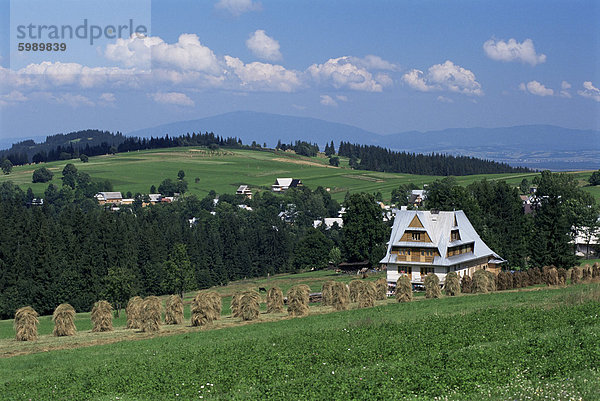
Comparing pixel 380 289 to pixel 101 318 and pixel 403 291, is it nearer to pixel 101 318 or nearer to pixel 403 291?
pixel 403 291

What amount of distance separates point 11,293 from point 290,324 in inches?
2337

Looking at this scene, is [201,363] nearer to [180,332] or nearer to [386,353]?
[386,353]

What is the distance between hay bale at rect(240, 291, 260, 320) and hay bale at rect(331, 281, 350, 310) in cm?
539

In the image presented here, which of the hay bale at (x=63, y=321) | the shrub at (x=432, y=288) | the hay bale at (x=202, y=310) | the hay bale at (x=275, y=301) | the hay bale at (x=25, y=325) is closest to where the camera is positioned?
the hay bale at (x=25, y=325)

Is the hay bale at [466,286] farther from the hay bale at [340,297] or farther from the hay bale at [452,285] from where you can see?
the hay bale at [340,297]

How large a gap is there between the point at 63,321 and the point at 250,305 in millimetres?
11142

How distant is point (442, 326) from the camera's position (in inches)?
1139

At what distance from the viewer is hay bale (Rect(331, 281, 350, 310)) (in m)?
43.4

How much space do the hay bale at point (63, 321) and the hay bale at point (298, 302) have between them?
43.3 ft

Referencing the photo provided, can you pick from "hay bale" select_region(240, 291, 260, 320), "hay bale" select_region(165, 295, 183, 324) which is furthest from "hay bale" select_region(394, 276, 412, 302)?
"hay bale" select_region(165, 295, 183, 324)

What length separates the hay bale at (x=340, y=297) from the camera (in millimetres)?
43375

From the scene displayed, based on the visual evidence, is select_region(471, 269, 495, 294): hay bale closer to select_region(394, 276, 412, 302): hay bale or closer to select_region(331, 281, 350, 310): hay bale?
select_region(394, 276, 412, 302): hay bale

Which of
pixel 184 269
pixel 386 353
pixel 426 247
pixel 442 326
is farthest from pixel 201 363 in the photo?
pixel 184 269

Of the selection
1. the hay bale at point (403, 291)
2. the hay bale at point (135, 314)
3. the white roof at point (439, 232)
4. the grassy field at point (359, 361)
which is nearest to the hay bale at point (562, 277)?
the hay bale at point (403, 291)
